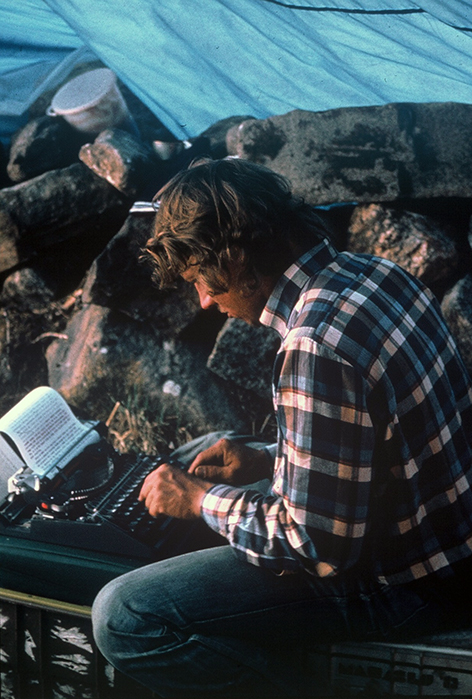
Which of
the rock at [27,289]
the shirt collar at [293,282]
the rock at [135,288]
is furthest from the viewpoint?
the rock at [27,289]

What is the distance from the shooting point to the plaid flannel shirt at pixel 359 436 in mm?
1288

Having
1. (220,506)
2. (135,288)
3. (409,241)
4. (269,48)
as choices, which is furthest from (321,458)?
(135,288)

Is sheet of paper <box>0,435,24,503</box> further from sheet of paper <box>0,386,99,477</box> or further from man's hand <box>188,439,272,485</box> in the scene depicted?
man's hand <box>188,439,272,485</box>

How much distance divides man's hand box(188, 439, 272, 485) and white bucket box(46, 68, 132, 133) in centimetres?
255

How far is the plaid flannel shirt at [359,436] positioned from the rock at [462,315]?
1.31 meters

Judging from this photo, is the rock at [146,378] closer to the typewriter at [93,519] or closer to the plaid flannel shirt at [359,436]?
the typewriter at [93,519]

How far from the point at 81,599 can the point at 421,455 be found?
3.74 feet

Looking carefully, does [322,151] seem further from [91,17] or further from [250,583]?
[250,583]

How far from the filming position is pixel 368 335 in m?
1.33

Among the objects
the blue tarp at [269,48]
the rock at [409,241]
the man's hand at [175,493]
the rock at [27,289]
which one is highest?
the blue tarp at [269,48]

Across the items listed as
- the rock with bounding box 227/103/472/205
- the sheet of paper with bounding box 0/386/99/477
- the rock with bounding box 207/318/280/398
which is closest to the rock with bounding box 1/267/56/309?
the rock with bounding box 207/318/280/398

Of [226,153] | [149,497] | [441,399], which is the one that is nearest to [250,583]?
[149,497]

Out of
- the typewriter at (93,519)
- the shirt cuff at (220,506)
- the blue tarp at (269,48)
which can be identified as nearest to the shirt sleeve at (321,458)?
the shirt cuff at (220,506)

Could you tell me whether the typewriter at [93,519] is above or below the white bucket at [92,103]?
below
